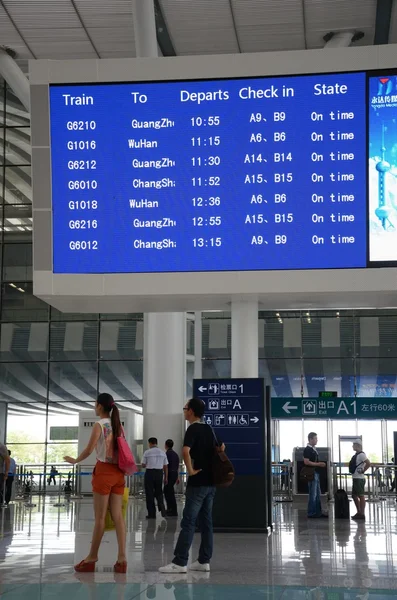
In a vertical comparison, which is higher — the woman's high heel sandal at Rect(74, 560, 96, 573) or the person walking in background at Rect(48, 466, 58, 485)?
the person walking in background at Rect(48, 466, 58, 485)

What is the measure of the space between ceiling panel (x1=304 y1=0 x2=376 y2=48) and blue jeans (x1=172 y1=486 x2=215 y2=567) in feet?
56.9

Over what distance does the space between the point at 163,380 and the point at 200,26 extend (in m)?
9.76

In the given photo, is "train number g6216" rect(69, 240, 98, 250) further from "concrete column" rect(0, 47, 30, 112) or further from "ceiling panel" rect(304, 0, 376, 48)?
"concrete column" rect(0, 47, 30, 112)

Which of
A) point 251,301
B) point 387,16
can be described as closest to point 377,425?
point 387,16

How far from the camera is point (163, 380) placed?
2581 centimetres

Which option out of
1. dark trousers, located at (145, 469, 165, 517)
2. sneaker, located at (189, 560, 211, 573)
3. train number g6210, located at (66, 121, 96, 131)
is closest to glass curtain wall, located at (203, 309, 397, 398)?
dark trousers, located at (145, 469, 165, 517)

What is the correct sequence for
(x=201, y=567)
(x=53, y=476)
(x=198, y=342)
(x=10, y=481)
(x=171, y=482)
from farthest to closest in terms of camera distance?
1. (x=198, y=342)
2. (x=53, y=476)
3. (x=10, y=481)
4. (x=171, y=482)
5. (x=201, y=567)

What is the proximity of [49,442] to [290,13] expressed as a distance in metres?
16.9

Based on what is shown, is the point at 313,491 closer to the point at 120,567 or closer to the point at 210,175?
the point at 210,175

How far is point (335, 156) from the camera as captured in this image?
12062 mm

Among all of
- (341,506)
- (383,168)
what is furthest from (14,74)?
(383,168)

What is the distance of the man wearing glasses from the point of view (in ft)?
28.1

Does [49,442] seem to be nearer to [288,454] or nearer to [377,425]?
[288,454]

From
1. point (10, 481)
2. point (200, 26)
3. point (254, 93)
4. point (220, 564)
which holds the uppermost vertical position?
point (200, 26)
